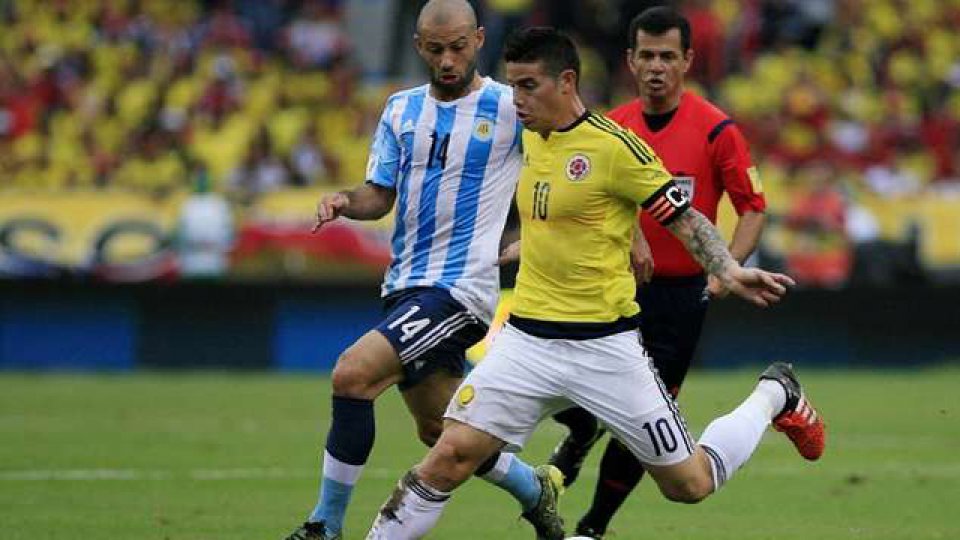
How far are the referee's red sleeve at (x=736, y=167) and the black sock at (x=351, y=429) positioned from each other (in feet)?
6.80

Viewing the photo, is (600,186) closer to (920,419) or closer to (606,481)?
(606,481)

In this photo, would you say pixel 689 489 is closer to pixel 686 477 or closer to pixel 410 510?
pixel 686 477

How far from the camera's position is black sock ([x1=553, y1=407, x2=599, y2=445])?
A: 393 inches

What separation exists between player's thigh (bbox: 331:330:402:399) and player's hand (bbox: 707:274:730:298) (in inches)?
58.6

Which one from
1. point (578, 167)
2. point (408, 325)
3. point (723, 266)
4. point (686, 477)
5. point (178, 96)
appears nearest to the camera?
point (723, 266)

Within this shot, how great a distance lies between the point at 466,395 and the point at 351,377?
1024 mm

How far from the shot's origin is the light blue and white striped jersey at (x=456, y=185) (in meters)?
9.24

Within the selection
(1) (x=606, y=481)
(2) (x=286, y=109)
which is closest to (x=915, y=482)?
(1) (x=606, y=481)

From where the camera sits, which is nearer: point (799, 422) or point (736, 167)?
point (799, 422)

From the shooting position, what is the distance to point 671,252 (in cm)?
952

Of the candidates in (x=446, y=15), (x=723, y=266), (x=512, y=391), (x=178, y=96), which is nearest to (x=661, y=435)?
(x=512, y=391)

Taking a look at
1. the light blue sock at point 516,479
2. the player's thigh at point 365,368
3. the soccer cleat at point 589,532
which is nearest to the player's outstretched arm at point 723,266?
the player's thigh at point 365,368

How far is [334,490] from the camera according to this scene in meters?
9.04

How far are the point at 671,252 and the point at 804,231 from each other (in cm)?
1369
